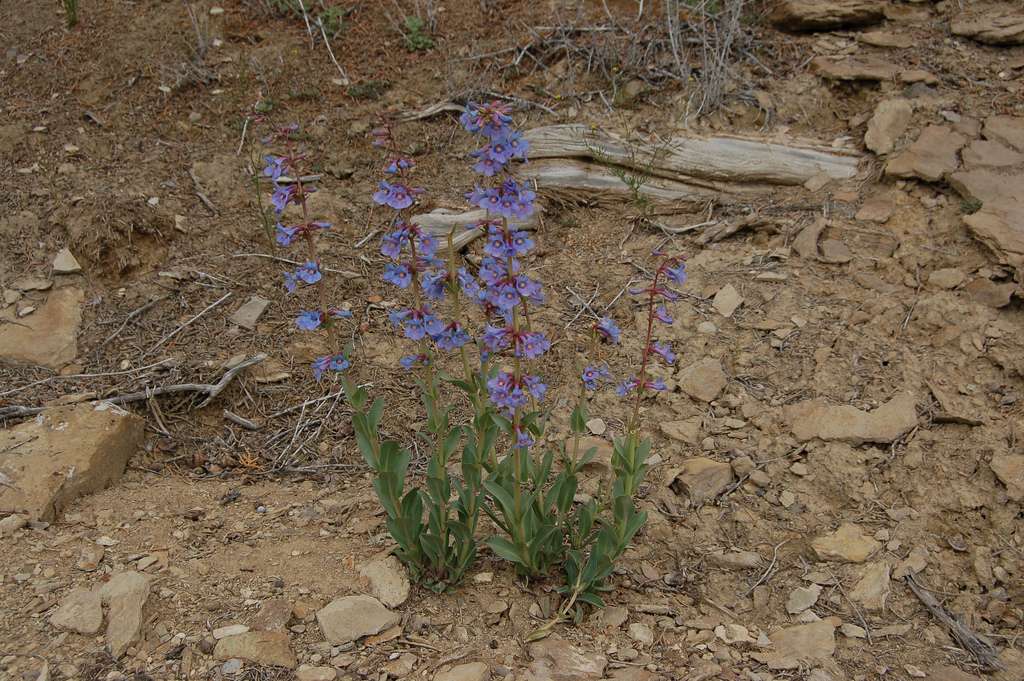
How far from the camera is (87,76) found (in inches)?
238

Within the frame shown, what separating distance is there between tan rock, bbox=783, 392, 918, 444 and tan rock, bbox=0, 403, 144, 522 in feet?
11.0

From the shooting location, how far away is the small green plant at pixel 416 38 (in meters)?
6.36

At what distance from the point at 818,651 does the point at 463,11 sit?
17.7 ft

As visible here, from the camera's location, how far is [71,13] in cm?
630

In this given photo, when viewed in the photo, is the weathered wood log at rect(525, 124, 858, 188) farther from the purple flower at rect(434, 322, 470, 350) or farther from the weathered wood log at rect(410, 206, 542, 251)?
the purple flower at rect(434, 322, 470, 350)

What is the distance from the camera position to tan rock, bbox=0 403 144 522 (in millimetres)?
3691

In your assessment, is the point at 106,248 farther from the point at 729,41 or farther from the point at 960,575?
the point at 960,575

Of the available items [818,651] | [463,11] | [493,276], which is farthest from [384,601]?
[463,11]

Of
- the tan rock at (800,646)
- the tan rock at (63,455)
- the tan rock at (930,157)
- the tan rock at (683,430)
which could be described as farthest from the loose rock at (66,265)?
the tan rock at (930,157)

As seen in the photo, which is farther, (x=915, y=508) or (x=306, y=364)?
(x=306, y=364)

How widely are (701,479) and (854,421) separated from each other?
0.84 m

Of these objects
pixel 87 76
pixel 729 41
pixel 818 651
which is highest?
pixel 729 41

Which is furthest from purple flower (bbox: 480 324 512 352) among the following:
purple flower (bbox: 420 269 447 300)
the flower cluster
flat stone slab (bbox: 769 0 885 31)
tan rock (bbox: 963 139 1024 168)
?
flat stone slab (bbox: 769 0 885 31)

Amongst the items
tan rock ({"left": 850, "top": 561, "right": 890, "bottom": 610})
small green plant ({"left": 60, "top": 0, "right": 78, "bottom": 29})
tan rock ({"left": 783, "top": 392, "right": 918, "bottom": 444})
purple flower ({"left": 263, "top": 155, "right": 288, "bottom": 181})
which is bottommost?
tan rock ({"left": 850, "top": 561, "right": 890, "bottom": 610})
